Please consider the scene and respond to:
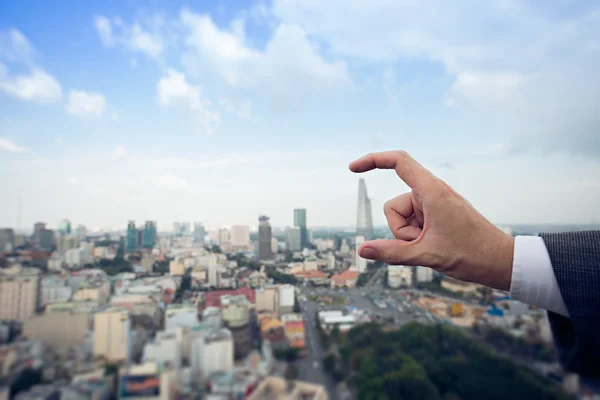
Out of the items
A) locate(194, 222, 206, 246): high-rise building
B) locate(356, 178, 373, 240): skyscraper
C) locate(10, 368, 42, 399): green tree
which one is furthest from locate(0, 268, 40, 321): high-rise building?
locate(356, 178, 373, 240): skyscraper

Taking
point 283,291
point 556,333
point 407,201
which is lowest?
point 283,291

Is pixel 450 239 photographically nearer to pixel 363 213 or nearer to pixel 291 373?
pixel 291 373

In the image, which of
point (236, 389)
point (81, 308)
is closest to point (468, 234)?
point (236, 389)

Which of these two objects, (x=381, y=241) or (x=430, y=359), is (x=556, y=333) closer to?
(x=381, y=241)

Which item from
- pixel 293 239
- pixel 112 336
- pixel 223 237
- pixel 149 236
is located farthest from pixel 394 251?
pixel 223 237

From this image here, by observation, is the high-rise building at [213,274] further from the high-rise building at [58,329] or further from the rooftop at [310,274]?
the high-rise building at [58,329]

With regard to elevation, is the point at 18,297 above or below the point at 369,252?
below

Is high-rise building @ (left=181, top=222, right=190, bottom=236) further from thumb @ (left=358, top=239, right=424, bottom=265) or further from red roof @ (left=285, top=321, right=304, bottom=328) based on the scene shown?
thumb @ (left=358, top=239, right=424, bottom=265)
